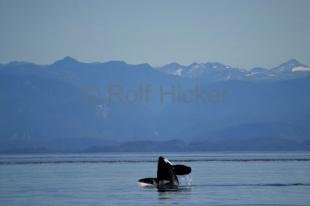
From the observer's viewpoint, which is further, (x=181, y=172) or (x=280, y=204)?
(x=181, y=172)

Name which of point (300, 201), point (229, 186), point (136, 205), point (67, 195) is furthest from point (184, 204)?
point (229, 186)

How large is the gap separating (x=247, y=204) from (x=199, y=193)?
407 inches

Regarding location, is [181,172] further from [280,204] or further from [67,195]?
[280,204]

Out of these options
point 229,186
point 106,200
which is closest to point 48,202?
point 106,200

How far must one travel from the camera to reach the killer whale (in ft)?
219

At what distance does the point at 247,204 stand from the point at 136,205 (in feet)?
20.2

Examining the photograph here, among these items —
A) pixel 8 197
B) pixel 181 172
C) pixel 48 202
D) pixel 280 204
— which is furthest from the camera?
pixel 181 172

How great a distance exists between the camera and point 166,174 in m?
68.5

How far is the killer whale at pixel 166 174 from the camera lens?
219 ft

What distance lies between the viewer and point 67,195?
199 ft

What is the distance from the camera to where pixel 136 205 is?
171 feet

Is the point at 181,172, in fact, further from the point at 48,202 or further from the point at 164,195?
the point at 48,202

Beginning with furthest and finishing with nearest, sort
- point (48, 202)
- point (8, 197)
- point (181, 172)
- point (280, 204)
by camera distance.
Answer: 1. point (181, 172)
2. point (8, 197)
3. point (48, 202)
4. point (280, 204)

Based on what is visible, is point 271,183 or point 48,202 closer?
point 48,202
